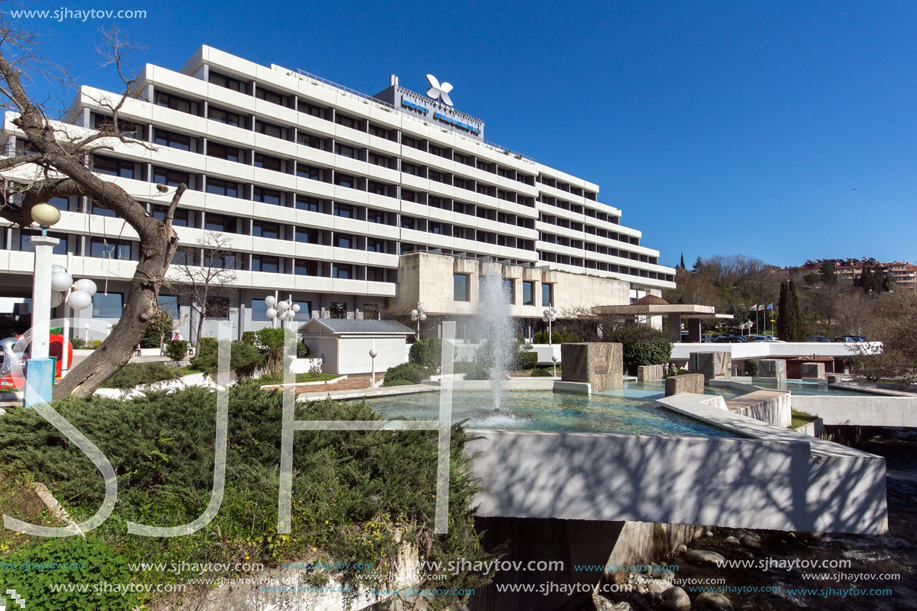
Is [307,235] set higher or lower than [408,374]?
higher

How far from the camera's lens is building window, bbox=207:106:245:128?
108ft

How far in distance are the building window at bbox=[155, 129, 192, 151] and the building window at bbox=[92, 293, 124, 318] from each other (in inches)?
400

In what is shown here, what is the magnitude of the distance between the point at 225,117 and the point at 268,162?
395 centimetres

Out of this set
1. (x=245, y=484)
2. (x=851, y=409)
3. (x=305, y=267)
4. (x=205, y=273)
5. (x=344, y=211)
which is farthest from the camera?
(x=344, y=211)

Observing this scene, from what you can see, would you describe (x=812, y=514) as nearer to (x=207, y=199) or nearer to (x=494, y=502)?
(x=494, y=502)

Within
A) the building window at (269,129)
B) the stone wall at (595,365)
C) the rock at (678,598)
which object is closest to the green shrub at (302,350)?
the stone wall at (595,365)

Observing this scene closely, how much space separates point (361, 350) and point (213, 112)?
21.3m

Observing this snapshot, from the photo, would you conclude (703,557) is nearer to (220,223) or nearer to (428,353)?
(428,353)

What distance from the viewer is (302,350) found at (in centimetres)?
2594

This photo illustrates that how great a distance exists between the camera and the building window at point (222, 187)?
32.9 m

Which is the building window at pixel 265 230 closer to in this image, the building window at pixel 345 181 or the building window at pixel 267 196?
the building window at pixel 267 196

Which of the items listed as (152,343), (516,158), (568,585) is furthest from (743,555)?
(516,158)

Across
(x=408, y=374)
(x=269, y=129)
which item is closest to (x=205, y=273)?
(x=269, y=129)

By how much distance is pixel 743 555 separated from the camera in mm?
10992
